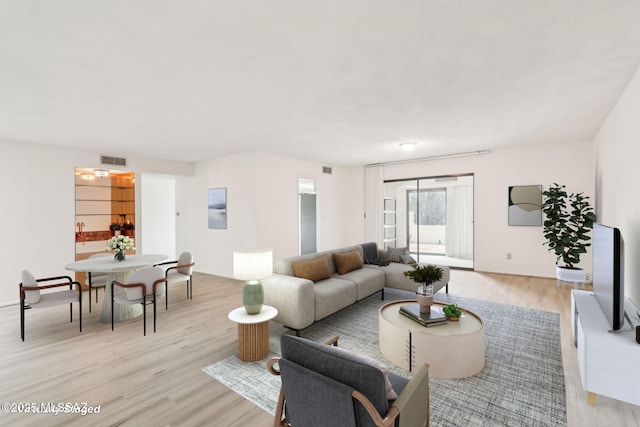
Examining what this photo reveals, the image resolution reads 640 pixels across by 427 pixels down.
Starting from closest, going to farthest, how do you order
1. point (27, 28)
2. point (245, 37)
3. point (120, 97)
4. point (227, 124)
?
point (27, 28), point (245, 37), point (120, 97), point (227, 124)

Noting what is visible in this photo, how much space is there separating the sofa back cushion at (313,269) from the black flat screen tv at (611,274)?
9.00 feet

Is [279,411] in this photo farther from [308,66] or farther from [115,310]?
[115,310]

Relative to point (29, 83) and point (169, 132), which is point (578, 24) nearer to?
point (29, 83)

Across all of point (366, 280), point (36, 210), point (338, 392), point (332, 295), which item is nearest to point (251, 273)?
point (332, 295)

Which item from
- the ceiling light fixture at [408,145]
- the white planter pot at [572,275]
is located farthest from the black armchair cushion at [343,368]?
the white planter pot at [572,275]

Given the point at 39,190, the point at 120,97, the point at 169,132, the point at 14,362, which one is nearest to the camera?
the point at 14,362

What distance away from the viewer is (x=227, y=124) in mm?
4180

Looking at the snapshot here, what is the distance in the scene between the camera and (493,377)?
2.46m

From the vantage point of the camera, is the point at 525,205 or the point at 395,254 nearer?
the point at 395,254

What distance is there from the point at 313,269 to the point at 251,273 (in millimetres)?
1164

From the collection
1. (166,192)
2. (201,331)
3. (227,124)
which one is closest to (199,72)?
(227,124)

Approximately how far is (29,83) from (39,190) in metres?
3.15

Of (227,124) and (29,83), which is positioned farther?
(227,124)

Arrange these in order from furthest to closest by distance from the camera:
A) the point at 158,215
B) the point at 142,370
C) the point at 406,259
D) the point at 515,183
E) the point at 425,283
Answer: the point at 158,215 → the point at 515,183 → the point at 406,259 → the point at 425,283 → the point at 142,370
